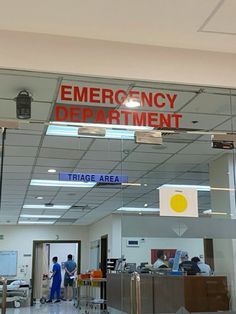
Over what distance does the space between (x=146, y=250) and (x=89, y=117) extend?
1.72m

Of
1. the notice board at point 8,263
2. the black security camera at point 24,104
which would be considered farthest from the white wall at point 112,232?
the black security camera at point 24,104

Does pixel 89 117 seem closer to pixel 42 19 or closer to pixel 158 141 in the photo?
pixel 158 141

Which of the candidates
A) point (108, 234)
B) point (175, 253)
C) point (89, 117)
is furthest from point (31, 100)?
point (108, 234)

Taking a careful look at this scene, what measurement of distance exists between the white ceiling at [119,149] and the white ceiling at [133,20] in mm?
504

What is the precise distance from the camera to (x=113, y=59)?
4.22m

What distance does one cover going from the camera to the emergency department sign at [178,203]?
473cm

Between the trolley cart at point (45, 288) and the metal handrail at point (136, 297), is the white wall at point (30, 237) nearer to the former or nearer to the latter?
the trolley cart at point (45, 288)

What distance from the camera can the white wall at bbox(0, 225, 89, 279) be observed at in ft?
62.5

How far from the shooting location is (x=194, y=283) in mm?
5355

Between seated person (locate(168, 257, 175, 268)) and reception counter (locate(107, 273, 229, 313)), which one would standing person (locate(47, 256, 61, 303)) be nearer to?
reception counter (locate(107, 273, 229, 313))

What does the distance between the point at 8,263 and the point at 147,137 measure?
15.4 meters

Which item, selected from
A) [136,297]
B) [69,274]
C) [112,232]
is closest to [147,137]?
[136,297]

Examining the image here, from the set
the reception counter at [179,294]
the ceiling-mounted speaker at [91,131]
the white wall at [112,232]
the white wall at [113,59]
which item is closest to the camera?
the white wall at [113,59]

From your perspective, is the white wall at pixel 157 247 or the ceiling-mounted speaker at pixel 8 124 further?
the white wall at pixel 157 247
